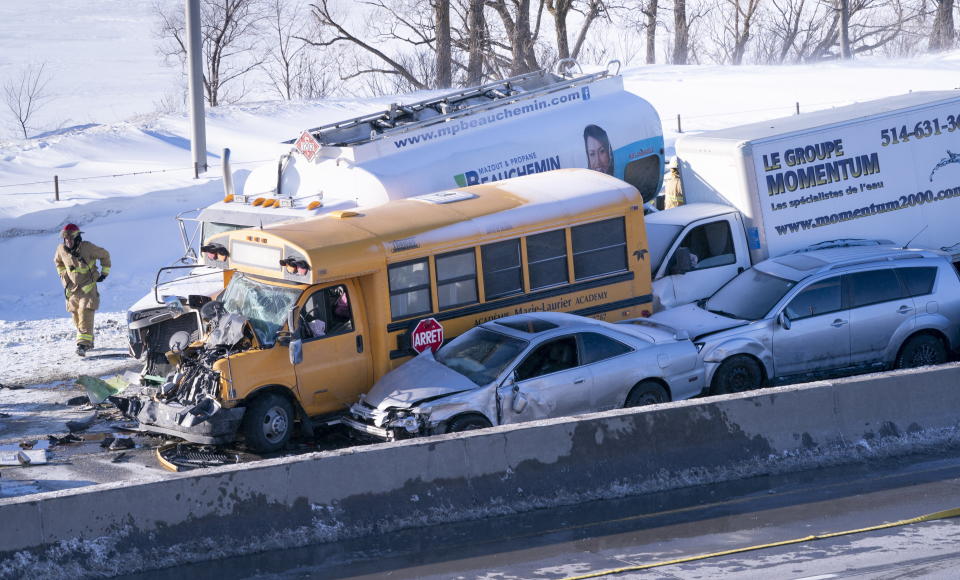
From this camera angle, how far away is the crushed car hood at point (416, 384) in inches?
426

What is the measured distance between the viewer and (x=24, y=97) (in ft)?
195

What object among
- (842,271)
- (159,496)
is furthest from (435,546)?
(842,271)

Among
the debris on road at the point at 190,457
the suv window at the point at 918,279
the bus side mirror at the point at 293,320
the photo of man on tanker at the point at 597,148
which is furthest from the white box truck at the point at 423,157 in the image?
the suv window at the point at 918,279

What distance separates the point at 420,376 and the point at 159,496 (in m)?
3.52

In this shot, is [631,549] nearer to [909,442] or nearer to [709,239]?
[909,442]

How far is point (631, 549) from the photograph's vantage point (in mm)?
8430

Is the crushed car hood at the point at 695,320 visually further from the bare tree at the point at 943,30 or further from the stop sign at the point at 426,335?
the bare tree at the point at 943,30

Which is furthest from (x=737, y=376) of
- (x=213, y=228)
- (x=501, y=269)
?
(x=213, y=228)

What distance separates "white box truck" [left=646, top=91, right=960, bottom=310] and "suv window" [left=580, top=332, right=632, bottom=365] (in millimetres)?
2596

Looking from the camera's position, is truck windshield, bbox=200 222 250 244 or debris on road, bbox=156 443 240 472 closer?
debris on road, bbox=156 443 240 472

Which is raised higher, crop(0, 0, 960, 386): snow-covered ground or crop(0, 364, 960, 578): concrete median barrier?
crop(0, 0, 960, 386): snow-covered ground

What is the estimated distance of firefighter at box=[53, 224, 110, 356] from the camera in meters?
16.1

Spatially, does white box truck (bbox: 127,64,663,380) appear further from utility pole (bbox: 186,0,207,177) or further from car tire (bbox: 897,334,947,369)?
utility pole (bbox: 186,0,207,177)

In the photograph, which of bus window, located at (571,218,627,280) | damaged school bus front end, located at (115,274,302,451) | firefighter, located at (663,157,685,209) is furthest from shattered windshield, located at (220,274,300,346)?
firefighter, located at (663,157,685,209)
